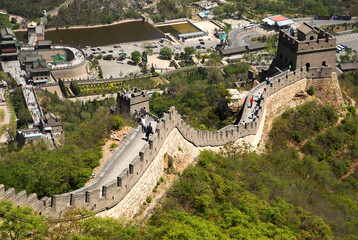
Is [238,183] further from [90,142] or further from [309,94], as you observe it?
[309,94]

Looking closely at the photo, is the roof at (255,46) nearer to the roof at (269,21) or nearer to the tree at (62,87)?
the roof at (269,21)

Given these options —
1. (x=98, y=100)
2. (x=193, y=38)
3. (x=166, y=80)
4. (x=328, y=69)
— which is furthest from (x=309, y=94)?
(x=193, y=38)

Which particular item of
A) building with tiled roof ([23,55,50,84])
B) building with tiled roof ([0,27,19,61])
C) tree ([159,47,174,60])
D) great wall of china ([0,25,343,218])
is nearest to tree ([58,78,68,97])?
building with tiled roof ([23,55,50,84])

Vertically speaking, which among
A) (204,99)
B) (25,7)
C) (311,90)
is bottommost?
(25,7)

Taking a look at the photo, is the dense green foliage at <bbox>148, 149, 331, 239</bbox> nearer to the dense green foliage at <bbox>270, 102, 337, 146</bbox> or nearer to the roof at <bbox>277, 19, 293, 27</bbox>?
the dense green foliage at <bbox>270, 102, 337, 146</bbox>

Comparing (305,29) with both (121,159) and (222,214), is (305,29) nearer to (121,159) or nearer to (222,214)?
(222,214)

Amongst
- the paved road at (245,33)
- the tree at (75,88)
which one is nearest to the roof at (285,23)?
the paved road at (245,33)

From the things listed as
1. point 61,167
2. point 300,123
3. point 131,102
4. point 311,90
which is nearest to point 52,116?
point 131,102
